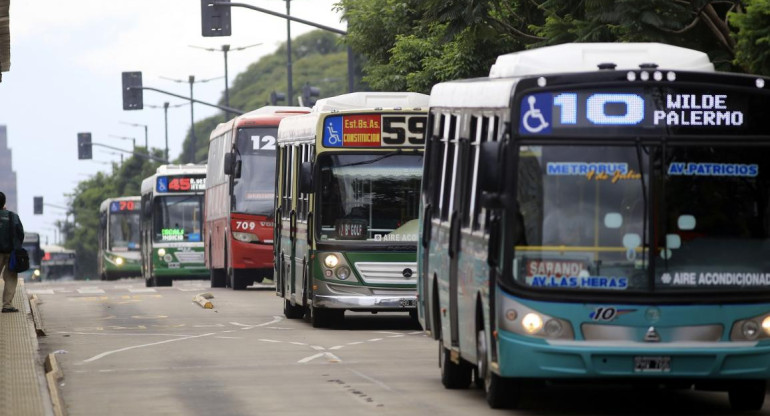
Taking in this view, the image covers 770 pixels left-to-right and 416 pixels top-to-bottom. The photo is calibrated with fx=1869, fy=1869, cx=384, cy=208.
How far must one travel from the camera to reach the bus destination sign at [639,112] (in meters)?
13.4

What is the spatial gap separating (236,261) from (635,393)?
2445 centimetres

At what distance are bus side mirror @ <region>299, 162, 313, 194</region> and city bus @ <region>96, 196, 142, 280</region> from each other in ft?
142

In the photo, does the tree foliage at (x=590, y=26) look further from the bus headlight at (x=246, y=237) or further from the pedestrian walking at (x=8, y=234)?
the pedestrian walking at (x=8, y=234)

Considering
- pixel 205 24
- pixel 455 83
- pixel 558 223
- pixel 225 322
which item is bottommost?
pixel 225 322

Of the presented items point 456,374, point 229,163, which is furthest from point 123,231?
point 456,374

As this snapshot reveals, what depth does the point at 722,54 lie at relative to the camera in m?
21.2

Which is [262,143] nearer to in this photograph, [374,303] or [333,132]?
[333,132]

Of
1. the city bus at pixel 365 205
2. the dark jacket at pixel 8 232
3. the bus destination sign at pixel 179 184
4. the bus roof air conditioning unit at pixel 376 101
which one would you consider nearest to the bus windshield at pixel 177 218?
the bus destination sign at pixel 179 184

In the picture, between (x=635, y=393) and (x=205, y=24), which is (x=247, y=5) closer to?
(x=205, y=24)

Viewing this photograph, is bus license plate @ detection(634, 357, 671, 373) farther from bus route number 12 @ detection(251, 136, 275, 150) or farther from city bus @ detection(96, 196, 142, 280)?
city bus @ detection(96, 196, 142, 280)

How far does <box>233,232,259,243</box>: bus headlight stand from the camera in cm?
3934

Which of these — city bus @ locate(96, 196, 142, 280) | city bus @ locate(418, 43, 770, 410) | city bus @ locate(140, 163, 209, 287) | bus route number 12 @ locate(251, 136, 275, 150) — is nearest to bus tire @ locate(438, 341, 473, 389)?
city bus @ locate(418, 43, 770, 410)

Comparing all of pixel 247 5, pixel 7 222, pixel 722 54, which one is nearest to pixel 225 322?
pixel 7 222

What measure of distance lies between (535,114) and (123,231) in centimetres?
5479
